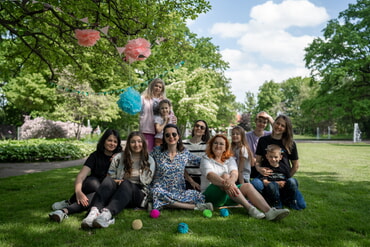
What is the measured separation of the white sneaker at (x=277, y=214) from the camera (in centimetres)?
327

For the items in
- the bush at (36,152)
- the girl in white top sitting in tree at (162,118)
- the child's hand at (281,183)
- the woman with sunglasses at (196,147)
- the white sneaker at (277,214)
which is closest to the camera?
the white sneaker at (277,214)

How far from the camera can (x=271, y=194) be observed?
12.7 feet

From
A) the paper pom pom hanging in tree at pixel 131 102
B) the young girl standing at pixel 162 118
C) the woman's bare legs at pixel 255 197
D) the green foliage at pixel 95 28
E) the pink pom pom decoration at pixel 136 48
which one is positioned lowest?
the woman's bare legs at pixel 255 197

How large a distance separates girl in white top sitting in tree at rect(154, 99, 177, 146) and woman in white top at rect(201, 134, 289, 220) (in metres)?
1.00

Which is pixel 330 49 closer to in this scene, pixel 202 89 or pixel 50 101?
pixel 202 89

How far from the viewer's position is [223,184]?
362 cm

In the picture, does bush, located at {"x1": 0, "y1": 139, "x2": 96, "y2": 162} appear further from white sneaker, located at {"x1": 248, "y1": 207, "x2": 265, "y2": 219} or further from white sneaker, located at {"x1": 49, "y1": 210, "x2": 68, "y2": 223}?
white sneaker, located at {"x1": 248, "y1": 207, "x2": 265, "y2": 219}

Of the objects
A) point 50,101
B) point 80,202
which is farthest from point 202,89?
point 80,202

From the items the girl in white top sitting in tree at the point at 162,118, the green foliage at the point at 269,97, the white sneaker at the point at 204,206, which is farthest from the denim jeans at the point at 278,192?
the green foliage at the point at 269,97

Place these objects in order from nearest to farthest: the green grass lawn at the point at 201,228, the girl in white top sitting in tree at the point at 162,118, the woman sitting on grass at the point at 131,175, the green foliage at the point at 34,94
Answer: the green grass lawn at the point at 201,228, the woman sitting on grass at the point at 131,175, the girl in white top sitting in tree at the point at 162,118, the green foliage at the point at 34,94

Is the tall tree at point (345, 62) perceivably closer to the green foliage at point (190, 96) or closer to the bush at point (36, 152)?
the green foliage at point (190, 96)

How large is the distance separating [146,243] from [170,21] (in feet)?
17.6

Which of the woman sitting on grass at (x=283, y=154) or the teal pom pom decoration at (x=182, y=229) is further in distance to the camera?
the woman sitting on grass at (x=283, y=154)

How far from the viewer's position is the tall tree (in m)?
21.2
